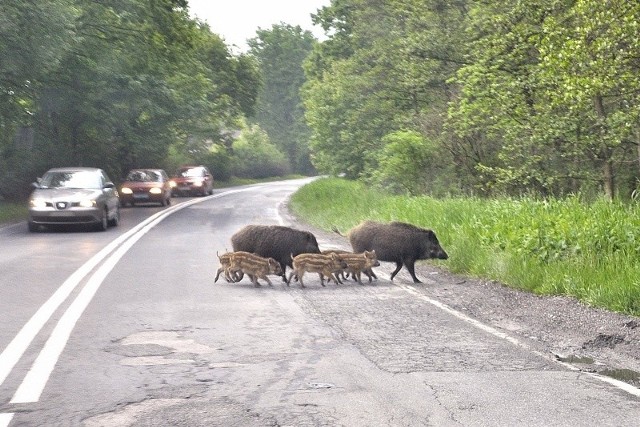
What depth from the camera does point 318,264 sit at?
42.8ft

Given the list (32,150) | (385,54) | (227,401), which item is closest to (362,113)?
(385,54)

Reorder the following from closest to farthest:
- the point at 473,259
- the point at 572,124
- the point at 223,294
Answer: the point at 223,294, the point at 473,259, the point at 572,124

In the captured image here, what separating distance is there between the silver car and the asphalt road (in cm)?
929

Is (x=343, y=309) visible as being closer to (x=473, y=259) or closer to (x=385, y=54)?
(x=473, y=259)

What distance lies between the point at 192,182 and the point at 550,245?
37.0 metres

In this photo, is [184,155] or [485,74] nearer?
[485,74]

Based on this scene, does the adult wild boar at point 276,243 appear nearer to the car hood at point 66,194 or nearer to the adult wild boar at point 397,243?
the adult wild boar at point 397,243

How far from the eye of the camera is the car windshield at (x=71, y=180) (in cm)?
2445

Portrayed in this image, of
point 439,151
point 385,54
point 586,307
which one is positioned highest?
point 385,54

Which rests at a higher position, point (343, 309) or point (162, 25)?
point (162, 25)

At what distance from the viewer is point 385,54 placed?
36.7m

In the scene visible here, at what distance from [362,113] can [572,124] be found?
1627 centimetres

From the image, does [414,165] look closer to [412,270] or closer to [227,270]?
[412,270]

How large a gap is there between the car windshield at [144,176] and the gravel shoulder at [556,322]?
26553 millimetres
